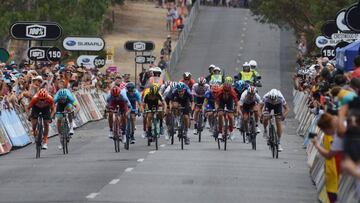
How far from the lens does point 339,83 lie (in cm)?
1920

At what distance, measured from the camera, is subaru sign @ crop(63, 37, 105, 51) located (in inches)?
1812

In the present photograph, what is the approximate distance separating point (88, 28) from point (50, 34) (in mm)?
29352

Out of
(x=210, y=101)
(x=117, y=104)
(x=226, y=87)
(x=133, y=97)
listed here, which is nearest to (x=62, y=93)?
(x=117, y=104)

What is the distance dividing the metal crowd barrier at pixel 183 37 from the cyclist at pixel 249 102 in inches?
1706

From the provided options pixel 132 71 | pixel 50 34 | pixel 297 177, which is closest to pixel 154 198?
pixel 297 177

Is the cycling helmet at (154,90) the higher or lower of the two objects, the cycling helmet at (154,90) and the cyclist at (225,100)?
the higher

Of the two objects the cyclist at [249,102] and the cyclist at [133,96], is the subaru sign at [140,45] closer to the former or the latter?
the cyclist at [249,102]

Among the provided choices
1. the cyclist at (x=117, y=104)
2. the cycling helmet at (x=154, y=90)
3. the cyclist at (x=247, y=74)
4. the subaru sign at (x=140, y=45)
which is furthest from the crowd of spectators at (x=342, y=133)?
the subaru sign at (x=140, y=45)

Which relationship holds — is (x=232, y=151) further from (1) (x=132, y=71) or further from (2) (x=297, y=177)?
(1) (x=132, y=71)

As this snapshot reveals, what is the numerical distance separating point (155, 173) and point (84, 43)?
22.9 m

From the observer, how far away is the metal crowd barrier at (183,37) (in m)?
77.1

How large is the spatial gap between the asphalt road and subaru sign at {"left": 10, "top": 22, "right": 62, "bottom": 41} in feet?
9.86

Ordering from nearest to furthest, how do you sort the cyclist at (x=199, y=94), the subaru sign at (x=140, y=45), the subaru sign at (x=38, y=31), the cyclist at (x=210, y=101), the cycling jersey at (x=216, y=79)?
the cyclist at (x=210, y=101) → the cyclist at (x=199, y=94) → the cycling jersey at (x=216, y=79) → the subaru sign at (x=38, y=31) → the subaru sign at (x=140, y=45)

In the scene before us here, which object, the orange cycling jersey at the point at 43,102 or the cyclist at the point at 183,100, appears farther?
the cyclist at the point at 183,100
